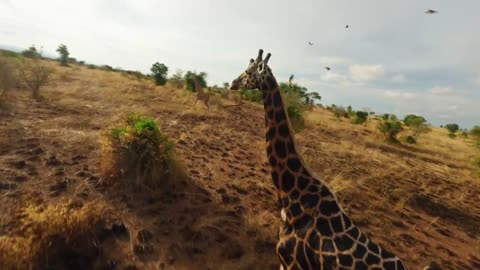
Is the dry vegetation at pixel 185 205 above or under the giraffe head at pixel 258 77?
under

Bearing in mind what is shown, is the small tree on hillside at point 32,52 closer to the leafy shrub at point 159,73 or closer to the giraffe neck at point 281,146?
the leafy shrub at point 159,73

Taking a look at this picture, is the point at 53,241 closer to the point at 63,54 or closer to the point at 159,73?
the point at 159,73

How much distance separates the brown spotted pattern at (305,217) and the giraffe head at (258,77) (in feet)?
0.04

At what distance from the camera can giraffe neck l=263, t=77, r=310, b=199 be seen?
336 cm

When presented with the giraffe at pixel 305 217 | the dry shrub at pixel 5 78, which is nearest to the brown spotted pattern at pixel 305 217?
the giraffe at pixel 305 217

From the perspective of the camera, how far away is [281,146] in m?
3.43

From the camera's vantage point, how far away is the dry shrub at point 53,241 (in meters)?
3.69

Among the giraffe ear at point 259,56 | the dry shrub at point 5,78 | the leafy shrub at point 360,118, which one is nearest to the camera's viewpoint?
the giraffe ear at point 259,56

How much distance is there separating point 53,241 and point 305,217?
301 centimetres

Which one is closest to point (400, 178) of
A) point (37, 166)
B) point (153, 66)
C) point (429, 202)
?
point (429, 202)

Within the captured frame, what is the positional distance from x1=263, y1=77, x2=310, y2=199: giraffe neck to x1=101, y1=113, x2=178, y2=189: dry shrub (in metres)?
2.87

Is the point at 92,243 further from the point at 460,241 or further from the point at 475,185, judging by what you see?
the point at 475,185

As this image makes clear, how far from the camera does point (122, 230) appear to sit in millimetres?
4547

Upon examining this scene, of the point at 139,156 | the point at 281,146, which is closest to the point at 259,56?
the point at 281,146
